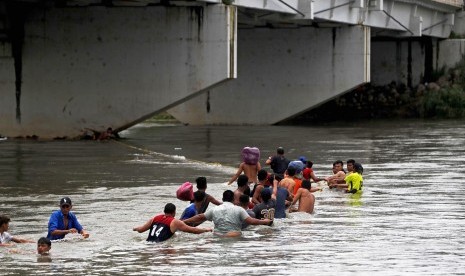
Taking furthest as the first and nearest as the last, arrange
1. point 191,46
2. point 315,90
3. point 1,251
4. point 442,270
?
point 315,90
point 191,46
point 1,251
point 442,270

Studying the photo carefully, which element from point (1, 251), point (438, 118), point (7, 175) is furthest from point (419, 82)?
point (1, 251)

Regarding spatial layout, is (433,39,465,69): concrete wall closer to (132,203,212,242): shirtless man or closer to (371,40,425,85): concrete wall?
(371,40,425,85): concrete wall

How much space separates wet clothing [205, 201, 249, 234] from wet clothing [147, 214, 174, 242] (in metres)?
0.88

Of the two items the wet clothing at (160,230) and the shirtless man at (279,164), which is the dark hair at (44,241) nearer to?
the wet clothing at (160,230)

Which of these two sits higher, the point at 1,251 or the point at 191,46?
the point at 191,46

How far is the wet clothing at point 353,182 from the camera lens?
87.9 feet

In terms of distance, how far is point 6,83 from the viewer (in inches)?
1708

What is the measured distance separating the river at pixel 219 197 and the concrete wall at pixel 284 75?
11571 millimetres

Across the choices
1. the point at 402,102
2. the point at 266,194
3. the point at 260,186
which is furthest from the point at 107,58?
the point at 402,102

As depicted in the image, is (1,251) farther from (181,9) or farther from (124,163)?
(181,9)

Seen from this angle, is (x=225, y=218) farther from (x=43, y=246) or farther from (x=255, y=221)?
(x=43, y=246)

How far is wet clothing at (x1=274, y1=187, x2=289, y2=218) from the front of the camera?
22.7 m

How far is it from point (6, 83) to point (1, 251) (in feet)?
82.8

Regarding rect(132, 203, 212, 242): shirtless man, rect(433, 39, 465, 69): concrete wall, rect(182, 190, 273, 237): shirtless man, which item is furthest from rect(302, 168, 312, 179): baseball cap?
rect(433, 39, 465, 69): concrete wall
